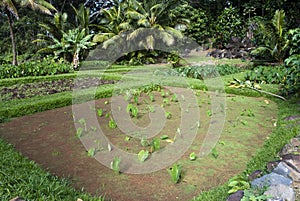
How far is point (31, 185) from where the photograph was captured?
80.6 inches

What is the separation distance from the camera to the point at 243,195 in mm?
1923

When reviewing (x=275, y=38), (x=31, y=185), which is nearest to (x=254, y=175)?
(x=31, y=185)

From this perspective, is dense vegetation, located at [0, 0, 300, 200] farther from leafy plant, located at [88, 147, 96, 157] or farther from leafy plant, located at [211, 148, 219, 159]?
leafy plant, located at [88, 147, 96, 157]

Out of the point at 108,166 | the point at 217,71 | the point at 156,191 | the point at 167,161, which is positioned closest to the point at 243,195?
the point at 156,191

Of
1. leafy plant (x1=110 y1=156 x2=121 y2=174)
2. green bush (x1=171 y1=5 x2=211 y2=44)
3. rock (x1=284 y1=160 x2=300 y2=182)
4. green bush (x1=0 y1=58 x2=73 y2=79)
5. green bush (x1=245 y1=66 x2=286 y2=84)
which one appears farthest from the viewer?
green bush (x1=171 y1=5 x2=211 y2=44)

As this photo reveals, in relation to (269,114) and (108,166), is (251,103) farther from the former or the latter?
(108,166)

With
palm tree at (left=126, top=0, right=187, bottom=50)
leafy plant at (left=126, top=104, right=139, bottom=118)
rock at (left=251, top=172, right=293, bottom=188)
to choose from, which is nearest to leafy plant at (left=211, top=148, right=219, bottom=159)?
rock at (left=251, top=172, right=293, bottom=188)

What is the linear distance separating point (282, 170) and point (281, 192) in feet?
1.27

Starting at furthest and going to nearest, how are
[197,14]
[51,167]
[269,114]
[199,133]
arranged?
1. [197,14]
2. [269,114]
3. [199,133]
4. [51,167]

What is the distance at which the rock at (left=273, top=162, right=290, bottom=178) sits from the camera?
85.0 inches

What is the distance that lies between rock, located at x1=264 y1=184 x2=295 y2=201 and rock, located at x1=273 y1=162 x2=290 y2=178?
0.99ft

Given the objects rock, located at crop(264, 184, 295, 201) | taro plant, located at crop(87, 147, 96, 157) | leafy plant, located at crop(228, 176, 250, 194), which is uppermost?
rock, located at crop(264, 184, 295, 201)

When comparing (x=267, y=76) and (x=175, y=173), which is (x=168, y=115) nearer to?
(x=175, y=173)

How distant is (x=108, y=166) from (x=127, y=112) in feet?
6.15
